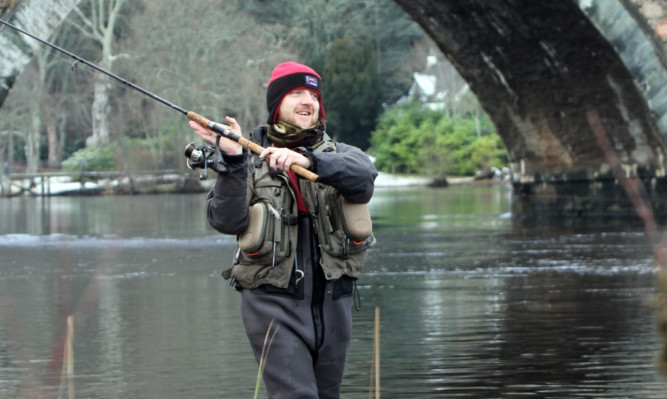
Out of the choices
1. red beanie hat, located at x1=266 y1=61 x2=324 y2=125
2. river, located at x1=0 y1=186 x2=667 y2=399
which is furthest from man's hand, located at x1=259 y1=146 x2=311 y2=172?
river, located at x1=0 y1=186 x2=667 y2=399

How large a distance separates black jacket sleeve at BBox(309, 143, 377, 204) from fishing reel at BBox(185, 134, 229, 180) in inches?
12.5

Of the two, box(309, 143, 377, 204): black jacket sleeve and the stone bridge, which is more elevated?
the stone bridge

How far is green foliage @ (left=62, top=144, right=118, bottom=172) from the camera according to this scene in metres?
52.0

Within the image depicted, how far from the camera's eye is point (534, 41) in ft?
62.6

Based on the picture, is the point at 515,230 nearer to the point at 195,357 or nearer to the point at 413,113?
the point at 195,357

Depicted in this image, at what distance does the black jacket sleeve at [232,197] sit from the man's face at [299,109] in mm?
305

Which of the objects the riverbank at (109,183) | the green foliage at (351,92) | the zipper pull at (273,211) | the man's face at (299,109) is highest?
the green foliage at (351,92)

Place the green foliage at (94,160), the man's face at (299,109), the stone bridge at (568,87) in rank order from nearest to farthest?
1. the man's face at (299,109)
2. the stone bridge at (568,87)
3. the green foliage at (94,160)

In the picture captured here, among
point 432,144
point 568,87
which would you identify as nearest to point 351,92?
point 432,144

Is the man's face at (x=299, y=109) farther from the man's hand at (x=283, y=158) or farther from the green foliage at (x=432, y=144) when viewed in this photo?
the green foliage at (x=432, y=144)

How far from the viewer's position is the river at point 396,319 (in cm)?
658

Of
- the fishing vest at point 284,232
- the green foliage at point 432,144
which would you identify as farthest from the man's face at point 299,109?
the green foliage at point 432,144

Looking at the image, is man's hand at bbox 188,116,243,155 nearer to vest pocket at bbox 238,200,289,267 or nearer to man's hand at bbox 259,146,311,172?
man's hand at bbox 259,146,311,172

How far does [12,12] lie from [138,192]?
33.5 m
